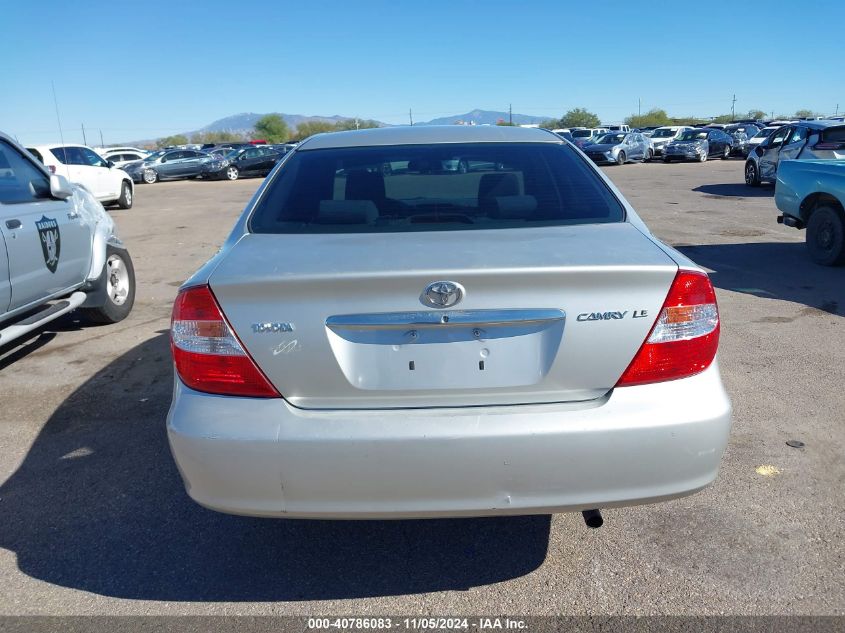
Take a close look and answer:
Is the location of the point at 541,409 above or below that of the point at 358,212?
below

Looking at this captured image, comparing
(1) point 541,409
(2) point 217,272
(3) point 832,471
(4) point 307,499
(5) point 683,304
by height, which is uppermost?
(2) point 217,272

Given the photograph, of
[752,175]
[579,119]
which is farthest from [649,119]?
[752,175]

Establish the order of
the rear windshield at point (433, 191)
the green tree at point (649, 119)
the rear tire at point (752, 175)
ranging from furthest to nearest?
1. the green tree at point (649, 119)
2. the rear tire at point (752, 175)
3. the rear windshield at point (433, 191)

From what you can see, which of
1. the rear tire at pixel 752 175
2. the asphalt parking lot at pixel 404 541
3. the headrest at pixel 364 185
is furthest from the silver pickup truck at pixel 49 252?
the rear tire at pixel 752 175

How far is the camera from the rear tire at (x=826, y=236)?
8523 millimetres

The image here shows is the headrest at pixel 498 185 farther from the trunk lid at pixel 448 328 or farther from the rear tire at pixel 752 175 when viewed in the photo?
the rear tire at pixel 752 175

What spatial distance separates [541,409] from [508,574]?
2.82ft

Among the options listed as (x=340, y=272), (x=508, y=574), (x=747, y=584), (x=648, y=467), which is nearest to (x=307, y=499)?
(x=340, y=272)

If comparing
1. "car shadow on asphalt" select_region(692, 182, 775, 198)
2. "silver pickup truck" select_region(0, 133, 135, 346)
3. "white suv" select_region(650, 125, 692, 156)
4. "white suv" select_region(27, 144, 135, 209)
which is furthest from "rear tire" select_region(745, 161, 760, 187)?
"silver pickup truck" select_region(0, 133, 135, 346)

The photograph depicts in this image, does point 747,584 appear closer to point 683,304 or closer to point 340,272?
point 683,304

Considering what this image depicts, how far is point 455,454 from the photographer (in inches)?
93.7

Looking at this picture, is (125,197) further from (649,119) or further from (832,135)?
(649,119)

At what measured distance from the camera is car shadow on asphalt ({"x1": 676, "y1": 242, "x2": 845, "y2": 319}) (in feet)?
23.9

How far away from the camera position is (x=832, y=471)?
3.65 meters
